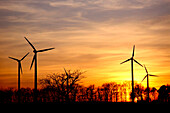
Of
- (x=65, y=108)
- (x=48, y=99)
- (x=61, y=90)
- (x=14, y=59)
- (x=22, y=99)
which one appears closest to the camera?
(x=65, y=108)

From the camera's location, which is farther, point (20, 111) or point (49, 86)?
point (49, 86)

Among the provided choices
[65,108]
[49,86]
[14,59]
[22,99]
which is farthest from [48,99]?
[65,108]

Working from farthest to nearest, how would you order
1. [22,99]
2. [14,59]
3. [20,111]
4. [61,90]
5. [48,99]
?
1. [22,99]
2. [48,99]
3. [61,90]
4. [14,59]
5. [20,111]

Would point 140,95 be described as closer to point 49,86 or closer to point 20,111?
point 49,86

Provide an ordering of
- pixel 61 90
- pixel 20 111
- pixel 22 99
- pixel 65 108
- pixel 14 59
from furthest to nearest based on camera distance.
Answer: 1. pixel 22 99
2. pixel 61 90
3. pixel 14 59
4. pixel 65 108
5. pixel 20 111

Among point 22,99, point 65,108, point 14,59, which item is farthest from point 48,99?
point 65,108

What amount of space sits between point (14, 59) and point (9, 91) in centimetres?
9049

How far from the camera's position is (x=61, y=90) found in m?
107

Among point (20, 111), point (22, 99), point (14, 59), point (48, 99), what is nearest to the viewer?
point (20, 111)

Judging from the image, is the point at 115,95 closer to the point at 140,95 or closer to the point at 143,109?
the point at 140,95

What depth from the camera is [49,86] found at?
11044 centimetres

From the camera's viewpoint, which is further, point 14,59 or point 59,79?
point 59,79

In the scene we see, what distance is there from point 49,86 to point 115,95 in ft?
203

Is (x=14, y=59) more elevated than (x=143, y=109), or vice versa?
(x=14, y=59)
